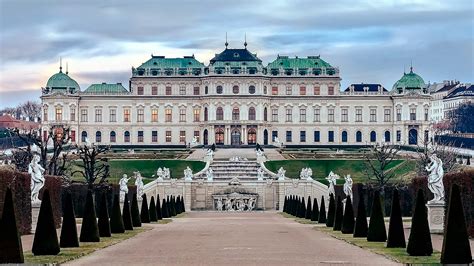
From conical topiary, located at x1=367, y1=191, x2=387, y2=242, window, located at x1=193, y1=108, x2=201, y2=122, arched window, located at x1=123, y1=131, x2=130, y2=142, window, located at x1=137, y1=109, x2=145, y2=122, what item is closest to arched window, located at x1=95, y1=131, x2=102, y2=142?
arched window, located at x1=123, y1=131, x2=130, y2=142

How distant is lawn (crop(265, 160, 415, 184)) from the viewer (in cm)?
6312

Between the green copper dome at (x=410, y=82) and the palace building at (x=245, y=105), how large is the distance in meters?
0.09

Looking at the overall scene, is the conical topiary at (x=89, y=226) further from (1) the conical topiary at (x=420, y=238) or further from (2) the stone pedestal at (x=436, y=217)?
(2) the stone pedestal at (x=436, y=217)

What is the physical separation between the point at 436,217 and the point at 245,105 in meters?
75.5

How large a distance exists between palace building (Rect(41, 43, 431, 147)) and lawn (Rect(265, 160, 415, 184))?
31147mm

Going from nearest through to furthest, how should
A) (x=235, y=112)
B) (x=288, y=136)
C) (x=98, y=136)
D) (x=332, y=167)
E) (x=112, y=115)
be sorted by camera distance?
(x=332, y=167) → (x=235, y=112) → (x=98, y=136) → (x=112, y=115) → (x=288, y=136)

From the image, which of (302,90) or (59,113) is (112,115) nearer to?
(59,113)

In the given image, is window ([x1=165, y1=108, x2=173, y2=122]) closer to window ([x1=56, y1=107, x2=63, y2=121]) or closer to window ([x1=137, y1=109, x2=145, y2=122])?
window ([x1=137, y1=109, x2=145, y2=122])

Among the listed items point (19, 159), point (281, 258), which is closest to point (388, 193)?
point (19, 159)

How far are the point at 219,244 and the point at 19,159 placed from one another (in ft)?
97.0

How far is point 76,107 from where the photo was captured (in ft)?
329

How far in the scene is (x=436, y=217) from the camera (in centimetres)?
2475

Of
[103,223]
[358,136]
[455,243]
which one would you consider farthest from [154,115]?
[455,243]

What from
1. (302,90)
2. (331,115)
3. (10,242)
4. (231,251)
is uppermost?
(302,90)
